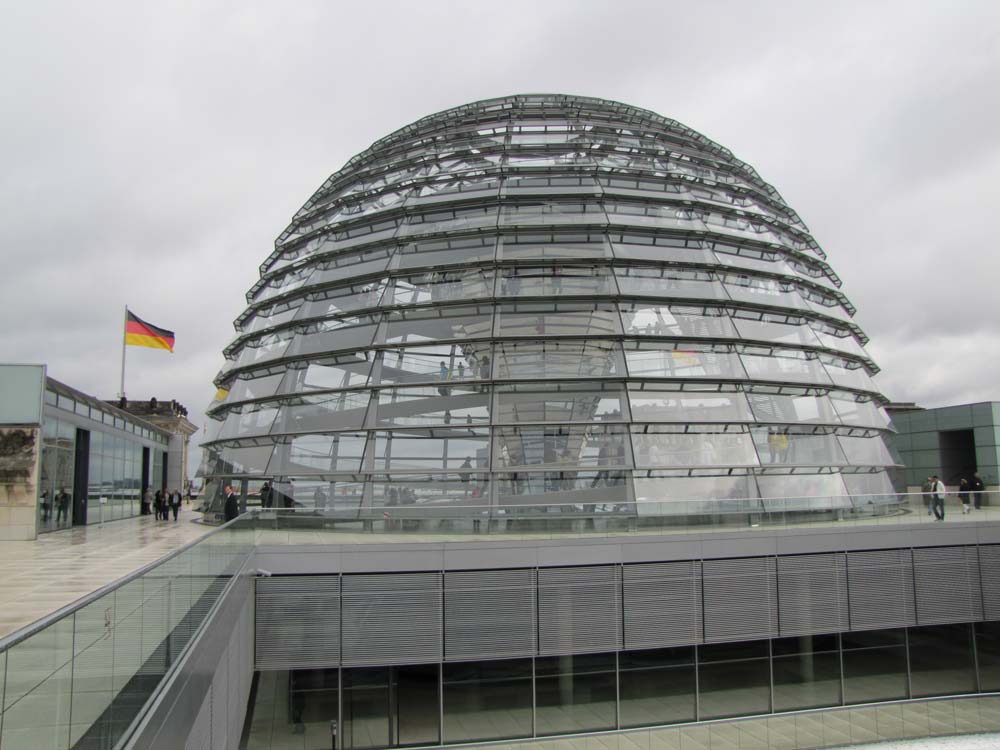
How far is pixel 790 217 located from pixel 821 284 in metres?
4.60

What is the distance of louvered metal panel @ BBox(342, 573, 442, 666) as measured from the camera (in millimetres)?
15016

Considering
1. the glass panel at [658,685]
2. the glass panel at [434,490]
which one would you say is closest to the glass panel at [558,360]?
the glass panel at [434,490]

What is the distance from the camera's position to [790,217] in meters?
29.3

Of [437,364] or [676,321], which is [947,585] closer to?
[676,321]

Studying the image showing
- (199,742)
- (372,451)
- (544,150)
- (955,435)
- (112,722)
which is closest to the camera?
(112,722)

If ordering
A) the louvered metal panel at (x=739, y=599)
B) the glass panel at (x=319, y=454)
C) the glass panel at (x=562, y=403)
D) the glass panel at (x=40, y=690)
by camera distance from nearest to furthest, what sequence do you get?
1. the glass panel at (x=40, y=690)
2. the louvered metal panel at (x=739, y=599)
3. the glass panel at (x=319, y=454)
4. the glass panel at (x=562, y=403)

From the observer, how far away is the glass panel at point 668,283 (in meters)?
21.6

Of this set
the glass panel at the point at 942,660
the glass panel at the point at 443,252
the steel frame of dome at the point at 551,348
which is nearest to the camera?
the glass panel at the point at 942,660

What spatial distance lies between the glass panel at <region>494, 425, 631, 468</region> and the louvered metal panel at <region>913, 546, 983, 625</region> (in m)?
7.24

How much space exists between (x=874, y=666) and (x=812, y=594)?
3.11 metres

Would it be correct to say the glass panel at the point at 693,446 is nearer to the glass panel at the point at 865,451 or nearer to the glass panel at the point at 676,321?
the glass panel at the point at 676,321

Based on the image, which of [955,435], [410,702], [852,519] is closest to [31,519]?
[410,702]

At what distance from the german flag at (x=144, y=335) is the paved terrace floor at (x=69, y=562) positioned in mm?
16322

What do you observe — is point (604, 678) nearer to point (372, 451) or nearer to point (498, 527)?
point (498, 527)
